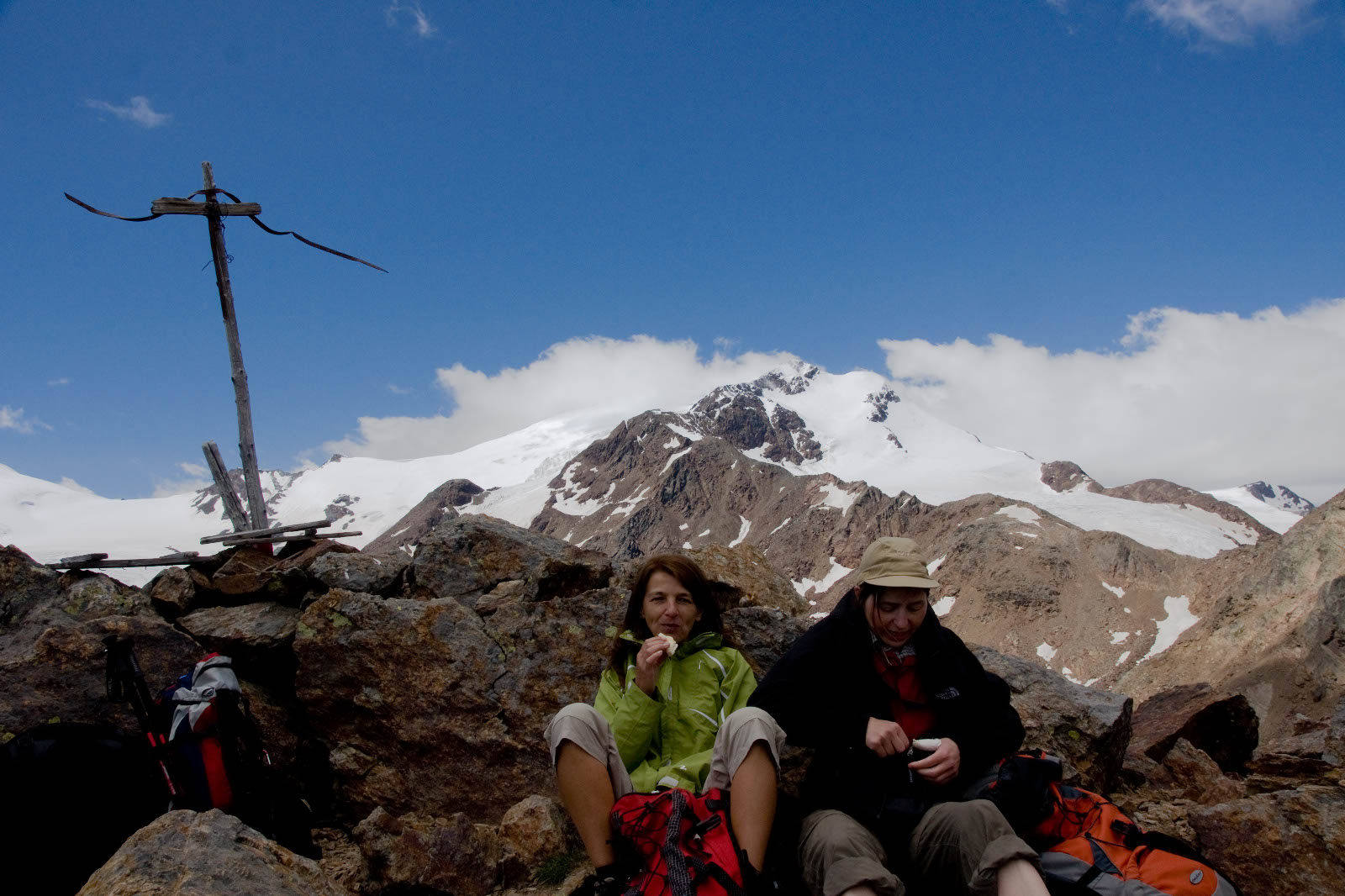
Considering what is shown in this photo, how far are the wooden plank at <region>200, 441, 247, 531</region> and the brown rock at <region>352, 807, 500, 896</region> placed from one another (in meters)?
6.80

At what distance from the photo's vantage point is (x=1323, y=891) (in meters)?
5.23

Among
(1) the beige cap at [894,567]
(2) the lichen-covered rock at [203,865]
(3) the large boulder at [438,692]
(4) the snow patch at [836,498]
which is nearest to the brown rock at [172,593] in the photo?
(3) the large boulder at [438,692]

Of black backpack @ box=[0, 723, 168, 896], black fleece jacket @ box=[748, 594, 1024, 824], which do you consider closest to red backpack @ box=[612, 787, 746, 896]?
black fleece jacket @ box=[748, 594, 1024, 824]

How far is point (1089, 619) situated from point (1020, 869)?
124m

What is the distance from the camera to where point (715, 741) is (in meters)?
5.04

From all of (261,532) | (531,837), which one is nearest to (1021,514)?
(261,532)

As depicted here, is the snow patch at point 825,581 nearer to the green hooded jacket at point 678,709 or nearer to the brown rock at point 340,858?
the brown rock at point 340,858

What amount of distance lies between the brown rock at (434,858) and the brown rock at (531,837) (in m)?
0.10

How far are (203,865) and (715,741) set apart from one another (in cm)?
294

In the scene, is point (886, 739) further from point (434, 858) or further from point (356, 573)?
point (356, 573)

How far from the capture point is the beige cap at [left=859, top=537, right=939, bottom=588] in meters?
5.11

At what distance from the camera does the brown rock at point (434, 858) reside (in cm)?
562

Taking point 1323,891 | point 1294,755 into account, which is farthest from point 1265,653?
point 1323,891

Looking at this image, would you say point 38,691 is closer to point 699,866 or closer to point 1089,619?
point 699,866
